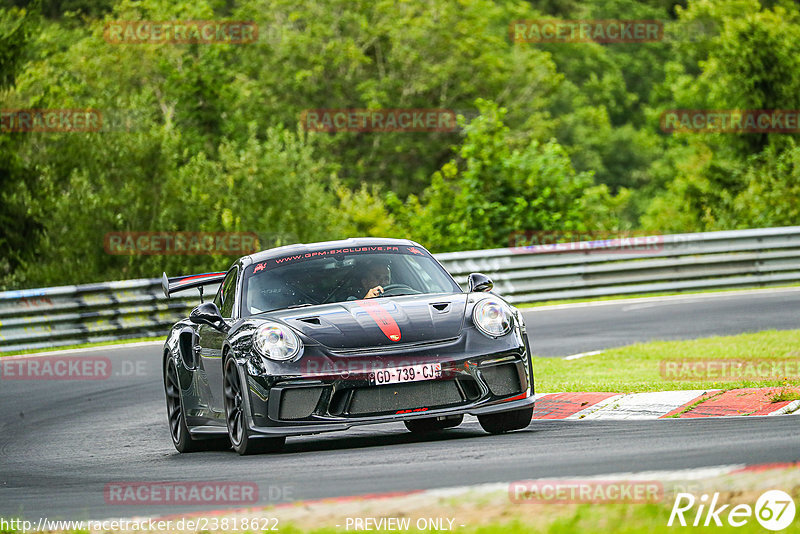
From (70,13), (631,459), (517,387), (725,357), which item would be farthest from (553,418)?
(70,13)

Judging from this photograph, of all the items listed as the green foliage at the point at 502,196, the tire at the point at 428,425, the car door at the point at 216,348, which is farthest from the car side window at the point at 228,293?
the green foliage at the point at 502,196

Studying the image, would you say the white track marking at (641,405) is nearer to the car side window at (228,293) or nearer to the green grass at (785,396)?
the green grass at (785,396)

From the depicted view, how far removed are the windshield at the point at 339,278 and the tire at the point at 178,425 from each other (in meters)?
1.21

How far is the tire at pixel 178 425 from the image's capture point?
979 centimetres

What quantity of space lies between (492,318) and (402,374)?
2.72ft

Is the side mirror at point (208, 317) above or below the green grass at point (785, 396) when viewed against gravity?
above

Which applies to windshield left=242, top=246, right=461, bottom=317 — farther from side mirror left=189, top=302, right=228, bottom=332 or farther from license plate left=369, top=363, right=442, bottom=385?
license plate left=369, top=363, right=442, bottom=385

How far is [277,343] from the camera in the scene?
816 cm

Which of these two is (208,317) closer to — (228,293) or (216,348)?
(216,348)

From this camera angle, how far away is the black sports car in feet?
26.3

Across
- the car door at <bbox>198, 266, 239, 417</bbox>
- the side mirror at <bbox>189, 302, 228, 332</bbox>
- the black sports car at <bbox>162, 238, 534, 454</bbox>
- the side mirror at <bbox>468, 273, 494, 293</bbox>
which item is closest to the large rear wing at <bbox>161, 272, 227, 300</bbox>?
the car door at <bbox>198, 266, 239, 417</bbox>

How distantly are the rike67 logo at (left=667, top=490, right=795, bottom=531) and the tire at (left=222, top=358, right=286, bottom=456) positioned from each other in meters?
3.83

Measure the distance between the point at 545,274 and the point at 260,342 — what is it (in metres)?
14.0

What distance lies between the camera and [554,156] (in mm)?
27797
